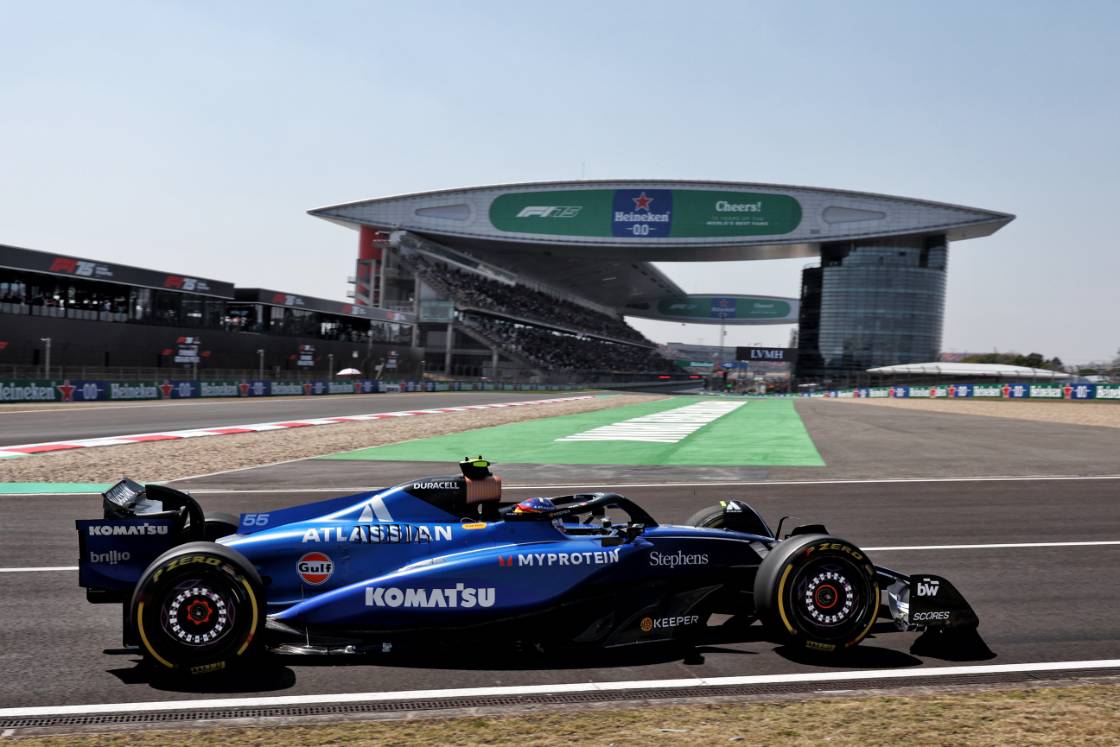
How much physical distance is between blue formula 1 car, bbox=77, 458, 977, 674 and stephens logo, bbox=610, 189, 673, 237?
93826 millimetres

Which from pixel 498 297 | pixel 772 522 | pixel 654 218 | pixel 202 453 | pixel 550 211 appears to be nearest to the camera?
pixel 772 522

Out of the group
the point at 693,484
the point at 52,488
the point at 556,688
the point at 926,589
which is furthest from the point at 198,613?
the point at 693,484

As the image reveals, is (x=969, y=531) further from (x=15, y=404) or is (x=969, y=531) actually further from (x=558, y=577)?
(x=15, y=404)

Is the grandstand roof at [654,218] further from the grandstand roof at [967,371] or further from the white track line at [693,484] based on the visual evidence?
the white track line at [693,484]

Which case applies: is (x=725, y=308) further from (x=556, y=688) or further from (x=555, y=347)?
(x=556, y=688)

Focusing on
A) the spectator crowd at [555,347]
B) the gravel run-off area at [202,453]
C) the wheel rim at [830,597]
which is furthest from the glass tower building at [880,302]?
the wheel rim at [830,597]

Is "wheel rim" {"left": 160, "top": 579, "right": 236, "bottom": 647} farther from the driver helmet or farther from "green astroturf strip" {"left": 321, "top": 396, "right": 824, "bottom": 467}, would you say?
"green astroturf strip" {"left": 321, "top": 396, "right": 824, "bottom": 467}

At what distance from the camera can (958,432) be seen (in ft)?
85.5

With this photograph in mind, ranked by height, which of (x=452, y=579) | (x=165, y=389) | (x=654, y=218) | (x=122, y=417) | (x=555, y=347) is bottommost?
(x=122, y=417)

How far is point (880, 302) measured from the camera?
99.4m

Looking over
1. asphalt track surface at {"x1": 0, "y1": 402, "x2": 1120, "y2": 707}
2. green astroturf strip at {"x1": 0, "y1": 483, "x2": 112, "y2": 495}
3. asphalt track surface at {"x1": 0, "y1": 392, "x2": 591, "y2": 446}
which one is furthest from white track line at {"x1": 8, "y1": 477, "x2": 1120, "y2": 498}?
asphalt track surface at {"x1": 0, "y1": 392, "x2": 591, "y2": 446}

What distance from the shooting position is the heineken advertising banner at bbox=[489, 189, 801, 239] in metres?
96.6

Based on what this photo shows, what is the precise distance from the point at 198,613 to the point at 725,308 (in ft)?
576

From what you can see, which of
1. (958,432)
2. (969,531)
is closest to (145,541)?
(969,531)
